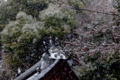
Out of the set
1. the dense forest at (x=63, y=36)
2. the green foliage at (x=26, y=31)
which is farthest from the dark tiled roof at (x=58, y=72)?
the green foliage at (x=26, y=31)

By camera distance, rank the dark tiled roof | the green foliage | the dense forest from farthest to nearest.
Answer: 1. the green foliage
2. the dense forest
3. the dark tiled roof

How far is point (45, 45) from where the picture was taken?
6398mm

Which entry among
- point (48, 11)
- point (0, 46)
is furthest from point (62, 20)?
point (0, 46)

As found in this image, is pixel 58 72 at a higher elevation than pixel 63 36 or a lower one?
higher

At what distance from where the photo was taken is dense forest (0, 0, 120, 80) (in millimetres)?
3600

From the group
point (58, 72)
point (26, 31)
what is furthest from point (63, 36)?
point (58, 72)

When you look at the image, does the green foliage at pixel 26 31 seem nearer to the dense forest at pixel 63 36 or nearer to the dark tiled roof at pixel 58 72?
the dense forest at pixel 63 36

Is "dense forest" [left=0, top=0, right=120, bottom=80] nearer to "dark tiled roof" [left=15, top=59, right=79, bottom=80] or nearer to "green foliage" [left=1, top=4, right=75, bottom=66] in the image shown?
"green foliage" [left=1, top=4, right=75, bottom=66]

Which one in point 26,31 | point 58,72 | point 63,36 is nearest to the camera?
point 58,72

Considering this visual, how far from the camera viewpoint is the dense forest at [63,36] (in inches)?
142

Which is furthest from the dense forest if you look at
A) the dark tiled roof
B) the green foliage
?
the dark tiled roof

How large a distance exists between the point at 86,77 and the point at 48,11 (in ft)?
10.5

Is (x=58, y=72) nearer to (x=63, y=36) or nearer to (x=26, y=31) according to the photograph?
(x=26, y=31)

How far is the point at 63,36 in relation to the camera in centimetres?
594
